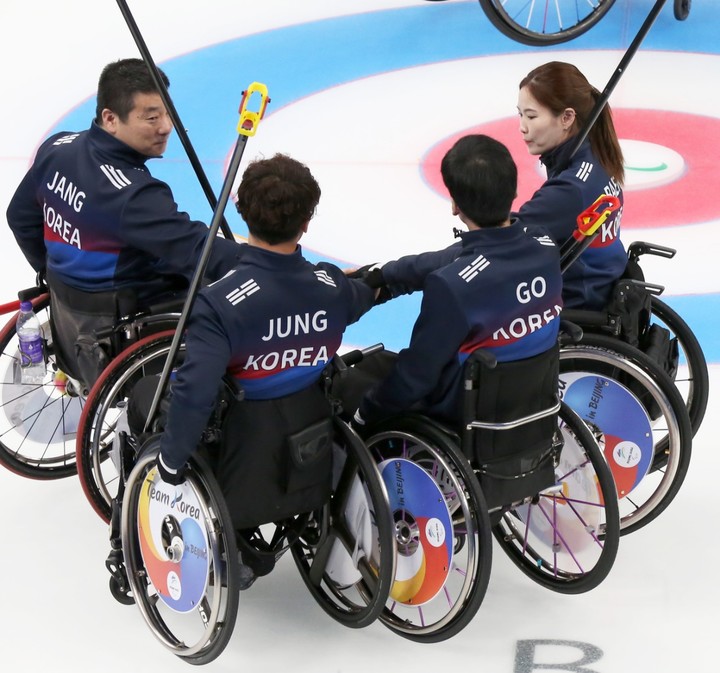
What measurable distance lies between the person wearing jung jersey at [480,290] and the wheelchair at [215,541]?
0.28 meters

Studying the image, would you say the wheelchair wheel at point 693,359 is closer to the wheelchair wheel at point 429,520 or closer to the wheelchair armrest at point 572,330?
the wheelchair armrest at point 572,330

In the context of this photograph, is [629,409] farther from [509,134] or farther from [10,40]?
[10,40]

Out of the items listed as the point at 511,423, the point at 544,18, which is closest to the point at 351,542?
the point at 511,423

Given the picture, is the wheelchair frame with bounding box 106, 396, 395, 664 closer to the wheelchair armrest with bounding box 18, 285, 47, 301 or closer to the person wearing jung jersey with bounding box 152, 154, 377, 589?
the person wearing jung jersey with bounding box 152, 154, 377, 589

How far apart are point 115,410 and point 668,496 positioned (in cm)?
214

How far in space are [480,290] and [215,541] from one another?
35.8 inches

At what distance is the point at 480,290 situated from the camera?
3182 millimetres

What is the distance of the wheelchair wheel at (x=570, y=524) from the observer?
140 inches

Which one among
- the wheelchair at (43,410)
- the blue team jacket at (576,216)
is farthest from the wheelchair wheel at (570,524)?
the wheelchair at (43,410)

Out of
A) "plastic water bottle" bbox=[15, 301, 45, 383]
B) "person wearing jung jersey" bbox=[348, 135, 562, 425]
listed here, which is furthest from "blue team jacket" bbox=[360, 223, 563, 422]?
"plastic water bottle" bbox=[15, 301, 45, 383]

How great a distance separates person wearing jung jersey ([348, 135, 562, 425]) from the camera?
319 centimetres

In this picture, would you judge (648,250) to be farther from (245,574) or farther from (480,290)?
(245,574)

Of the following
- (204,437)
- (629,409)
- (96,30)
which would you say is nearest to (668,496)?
(629,409)

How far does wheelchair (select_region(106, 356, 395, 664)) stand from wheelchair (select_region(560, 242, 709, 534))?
2.95 ft
